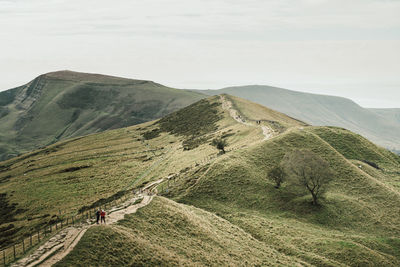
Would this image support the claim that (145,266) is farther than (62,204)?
No

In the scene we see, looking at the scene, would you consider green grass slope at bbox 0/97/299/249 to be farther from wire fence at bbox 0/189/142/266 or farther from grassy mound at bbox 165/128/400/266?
wire fence at bbox 0/189/142/266

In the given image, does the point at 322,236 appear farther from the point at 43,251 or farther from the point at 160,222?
the point at 43,251

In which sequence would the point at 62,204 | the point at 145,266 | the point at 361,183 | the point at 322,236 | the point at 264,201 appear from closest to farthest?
the point at 145,266, the point at 322,236, the point at 264,201, the point at 361,183, the point at 62,204

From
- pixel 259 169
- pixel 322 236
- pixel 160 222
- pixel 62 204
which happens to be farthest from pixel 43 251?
pixel 62 204

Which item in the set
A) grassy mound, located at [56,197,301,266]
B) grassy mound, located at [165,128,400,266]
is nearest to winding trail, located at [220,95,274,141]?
grassy mound, located at [165,128,400,266]

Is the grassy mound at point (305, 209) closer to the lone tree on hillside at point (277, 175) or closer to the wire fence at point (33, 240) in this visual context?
the lone tree on hillside at point (277, 175)

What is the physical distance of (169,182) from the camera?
211 feet

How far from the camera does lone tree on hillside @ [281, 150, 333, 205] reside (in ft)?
173

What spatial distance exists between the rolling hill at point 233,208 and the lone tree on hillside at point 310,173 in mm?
2438

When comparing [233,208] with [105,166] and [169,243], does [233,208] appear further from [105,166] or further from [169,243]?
[105,166]

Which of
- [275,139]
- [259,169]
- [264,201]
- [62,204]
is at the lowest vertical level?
[62,204]

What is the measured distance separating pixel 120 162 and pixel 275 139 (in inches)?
2377

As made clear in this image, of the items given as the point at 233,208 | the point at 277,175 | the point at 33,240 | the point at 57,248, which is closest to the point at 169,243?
the point at 57,248

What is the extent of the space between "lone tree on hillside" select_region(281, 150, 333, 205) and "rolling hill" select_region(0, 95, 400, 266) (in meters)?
2.44
